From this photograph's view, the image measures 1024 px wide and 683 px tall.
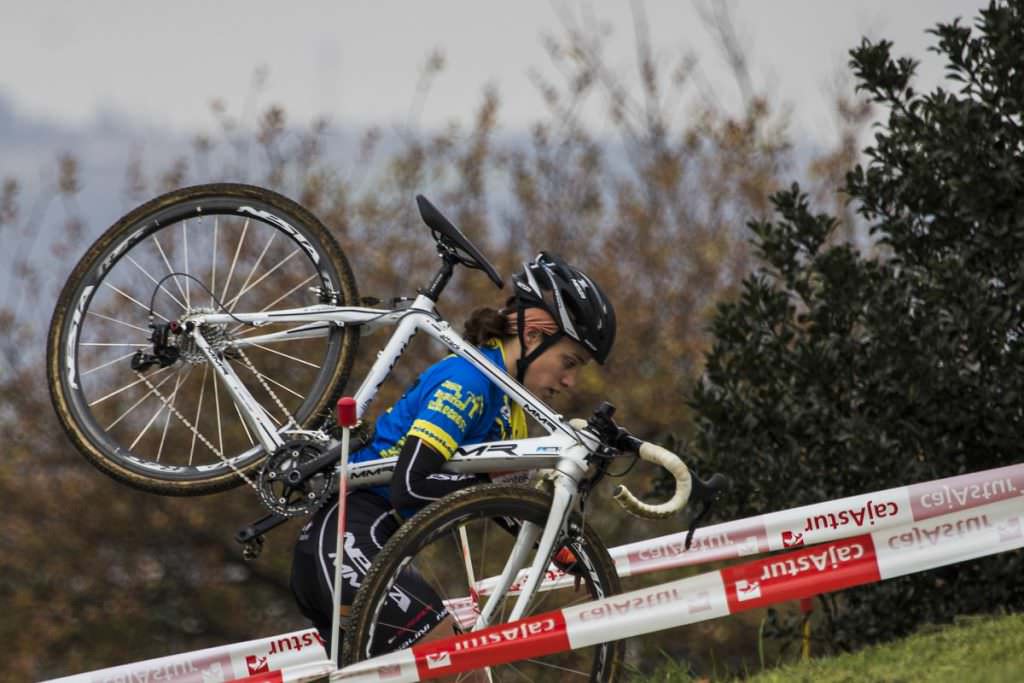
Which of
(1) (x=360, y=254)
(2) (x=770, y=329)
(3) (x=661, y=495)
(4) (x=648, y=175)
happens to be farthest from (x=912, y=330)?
(4) (x=648, y=175)

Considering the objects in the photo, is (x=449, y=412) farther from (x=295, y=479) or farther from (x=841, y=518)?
(x=841, y=518)

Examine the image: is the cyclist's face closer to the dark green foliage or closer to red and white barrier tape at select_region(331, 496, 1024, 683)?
red and white barrier tape at select_region(331, 496, 1024, 683)

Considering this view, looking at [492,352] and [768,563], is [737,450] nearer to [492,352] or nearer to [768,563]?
[768,563]

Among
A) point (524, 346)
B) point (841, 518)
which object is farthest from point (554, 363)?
point (841, 518)

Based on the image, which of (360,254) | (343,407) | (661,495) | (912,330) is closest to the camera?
(343,407)

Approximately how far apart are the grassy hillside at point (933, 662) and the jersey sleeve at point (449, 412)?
4.93 feet

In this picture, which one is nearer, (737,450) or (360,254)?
(737,450)

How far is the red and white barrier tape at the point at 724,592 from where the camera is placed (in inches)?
179

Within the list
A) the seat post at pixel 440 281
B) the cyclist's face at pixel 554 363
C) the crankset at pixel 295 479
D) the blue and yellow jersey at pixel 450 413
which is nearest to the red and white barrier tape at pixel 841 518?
the blue and yellow jersey at pixel 450 413

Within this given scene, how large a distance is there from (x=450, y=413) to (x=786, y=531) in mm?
2042

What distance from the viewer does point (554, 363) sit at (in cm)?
488

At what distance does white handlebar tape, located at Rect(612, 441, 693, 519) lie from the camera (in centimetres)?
459

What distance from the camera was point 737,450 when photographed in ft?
24.2

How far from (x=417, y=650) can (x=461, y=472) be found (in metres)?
0.59
